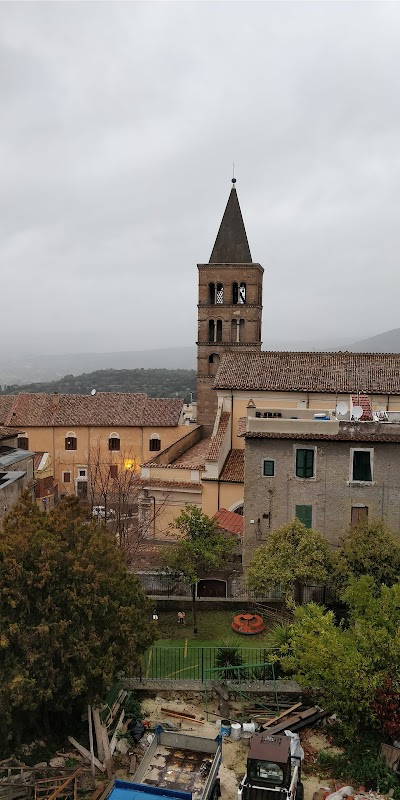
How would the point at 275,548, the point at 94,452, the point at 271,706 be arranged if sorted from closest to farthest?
the point at 271,706
the point at 275,548
the point at 94,452

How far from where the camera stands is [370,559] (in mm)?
19969

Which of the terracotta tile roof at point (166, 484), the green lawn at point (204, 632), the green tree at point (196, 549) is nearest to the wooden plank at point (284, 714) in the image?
the green lawn at point (204, 632)

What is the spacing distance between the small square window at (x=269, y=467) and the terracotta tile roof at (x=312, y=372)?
11.8 metres

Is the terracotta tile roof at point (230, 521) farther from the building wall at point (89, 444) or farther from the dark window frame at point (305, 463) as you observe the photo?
the building wall at point (89, 444)

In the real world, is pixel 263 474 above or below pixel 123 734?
above

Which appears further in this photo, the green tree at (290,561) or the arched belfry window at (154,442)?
the arched belfry window at (154,442)

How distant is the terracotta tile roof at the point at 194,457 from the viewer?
1400 inches

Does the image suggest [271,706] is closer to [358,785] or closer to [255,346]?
[358,785]

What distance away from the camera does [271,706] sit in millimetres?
16531

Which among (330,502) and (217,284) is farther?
(217,284)

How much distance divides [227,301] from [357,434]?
3105 centimetres

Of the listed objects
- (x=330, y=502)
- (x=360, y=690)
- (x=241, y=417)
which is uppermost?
(x=241, y=417)

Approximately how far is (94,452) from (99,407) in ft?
14.5


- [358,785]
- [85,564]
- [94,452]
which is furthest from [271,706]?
[94,452]
